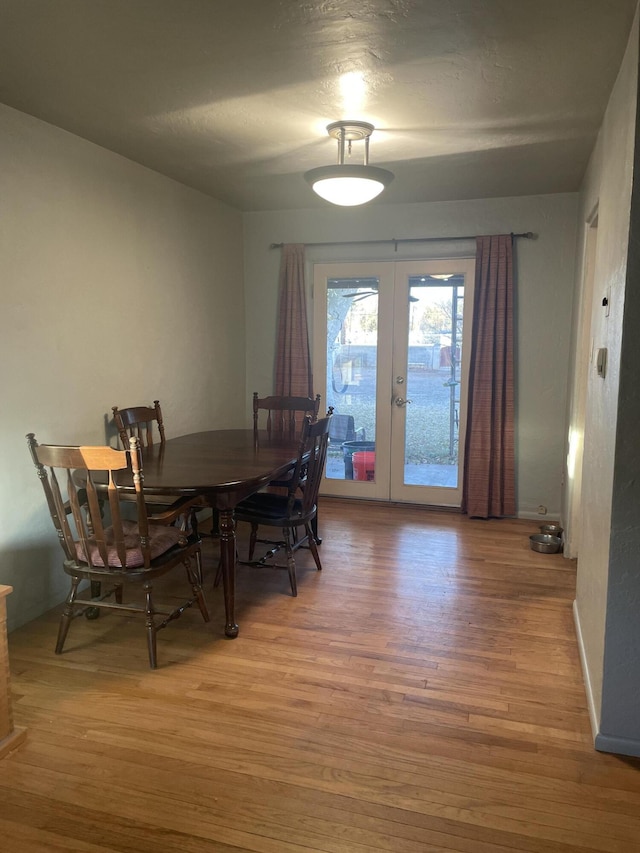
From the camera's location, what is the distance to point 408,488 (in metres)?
5.11

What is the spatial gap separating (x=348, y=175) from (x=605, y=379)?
63.8 inches

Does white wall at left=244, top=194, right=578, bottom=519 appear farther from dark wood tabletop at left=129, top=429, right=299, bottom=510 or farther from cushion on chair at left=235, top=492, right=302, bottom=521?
cushion on chair at left=235, top=492, right=302, bottom=521

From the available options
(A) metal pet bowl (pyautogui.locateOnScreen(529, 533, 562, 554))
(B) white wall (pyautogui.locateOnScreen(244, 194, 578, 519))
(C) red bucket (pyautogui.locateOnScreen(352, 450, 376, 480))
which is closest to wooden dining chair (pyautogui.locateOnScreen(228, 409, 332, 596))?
(A) metal pet bowl (pyautogui.locateOnScreen(529, 533, 562, 554))

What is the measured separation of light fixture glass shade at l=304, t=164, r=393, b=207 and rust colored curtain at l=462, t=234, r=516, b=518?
1670mm

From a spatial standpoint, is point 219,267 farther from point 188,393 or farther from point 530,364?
point 530,364

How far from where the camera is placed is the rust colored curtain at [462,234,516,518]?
4.59m

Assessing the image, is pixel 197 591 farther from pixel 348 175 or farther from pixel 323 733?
pixel 348 175

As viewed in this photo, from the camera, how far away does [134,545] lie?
8.81 feet

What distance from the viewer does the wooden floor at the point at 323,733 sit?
1.75m

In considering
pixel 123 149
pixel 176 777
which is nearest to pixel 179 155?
pixel 123 149

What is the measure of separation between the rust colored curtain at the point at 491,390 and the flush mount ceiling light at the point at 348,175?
5.49 feet

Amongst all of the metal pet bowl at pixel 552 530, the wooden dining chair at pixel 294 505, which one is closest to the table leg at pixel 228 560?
the wooden dining chair at pixel 294 505

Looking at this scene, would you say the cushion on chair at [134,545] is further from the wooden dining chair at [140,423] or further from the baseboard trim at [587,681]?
the baseboard trim at [587,681]

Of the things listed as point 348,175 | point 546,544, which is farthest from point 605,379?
point 546,544
